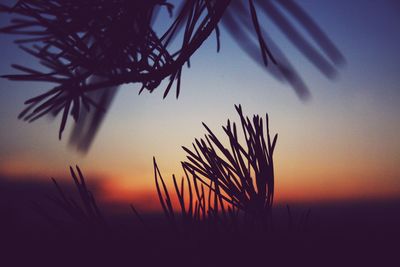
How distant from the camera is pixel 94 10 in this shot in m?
0.47

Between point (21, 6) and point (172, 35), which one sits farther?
point (172, 35)

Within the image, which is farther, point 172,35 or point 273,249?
point 172,35

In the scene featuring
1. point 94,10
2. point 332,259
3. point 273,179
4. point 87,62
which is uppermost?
point 94,10

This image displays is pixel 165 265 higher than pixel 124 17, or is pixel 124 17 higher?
pixel 124 17

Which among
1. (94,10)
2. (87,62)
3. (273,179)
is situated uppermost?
(94,10)

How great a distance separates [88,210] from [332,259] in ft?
1.20

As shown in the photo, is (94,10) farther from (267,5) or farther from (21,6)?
(267,5)

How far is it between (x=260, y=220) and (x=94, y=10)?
439 millimetres

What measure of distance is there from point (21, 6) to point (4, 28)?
48 millimetres

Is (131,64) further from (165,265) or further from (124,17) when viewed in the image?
(165,265)

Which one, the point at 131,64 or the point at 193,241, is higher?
the point at 131,64

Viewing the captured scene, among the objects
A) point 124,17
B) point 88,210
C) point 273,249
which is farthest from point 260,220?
point 124,17

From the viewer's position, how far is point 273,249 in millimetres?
395

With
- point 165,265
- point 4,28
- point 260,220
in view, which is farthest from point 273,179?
point 4,28
